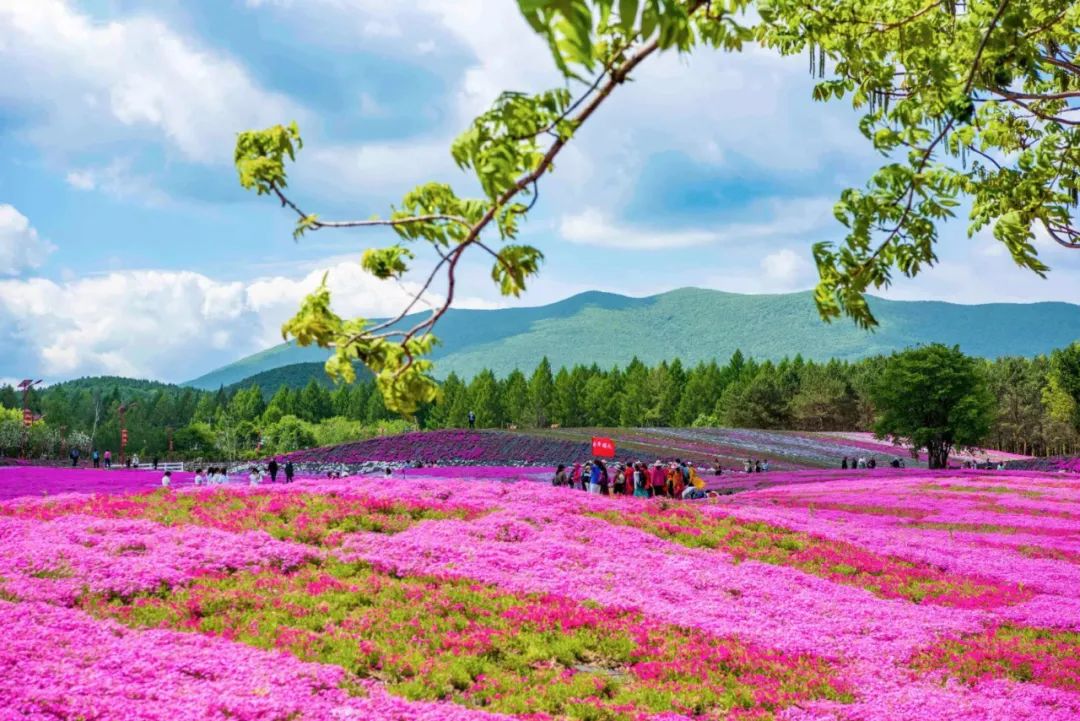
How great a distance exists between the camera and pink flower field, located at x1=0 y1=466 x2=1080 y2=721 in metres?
11.2

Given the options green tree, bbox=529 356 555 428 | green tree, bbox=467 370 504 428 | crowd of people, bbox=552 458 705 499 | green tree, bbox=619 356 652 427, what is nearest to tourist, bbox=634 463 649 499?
crowd of people, bbox=552 458 705 499

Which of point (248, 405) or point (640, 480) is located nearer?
point (640, 480)

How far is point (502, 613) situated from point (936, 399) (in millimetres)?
65157

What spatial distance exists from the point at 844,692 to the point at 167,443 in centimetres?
14974

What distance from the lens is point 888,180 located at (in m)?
7.27

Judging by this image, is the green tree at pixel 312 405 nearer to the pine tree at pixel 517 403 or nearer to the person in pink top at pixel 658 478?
the pine tree at pixel 517 403

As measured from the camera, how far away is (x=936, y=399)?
233 feet

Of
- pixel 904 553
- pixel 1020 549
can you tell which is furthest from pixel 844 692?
pixel 1020 549

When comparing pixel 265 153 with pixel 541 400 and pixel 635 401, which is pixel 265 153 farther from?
pixel 541 400

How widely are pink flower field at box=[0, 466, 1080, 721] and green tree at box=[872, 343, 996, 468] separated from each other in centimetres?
4726

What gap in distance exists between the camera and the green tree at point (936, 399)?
2776 inches

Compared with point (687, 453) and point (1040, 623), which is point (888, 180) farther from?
point (687, 453)

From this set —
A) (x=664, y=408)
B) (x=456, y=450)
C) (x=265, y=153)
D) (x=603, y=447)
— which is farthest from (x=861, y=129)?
(x=664, y=408)

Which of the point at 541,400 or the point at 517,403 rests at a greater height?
the point at 541,400
